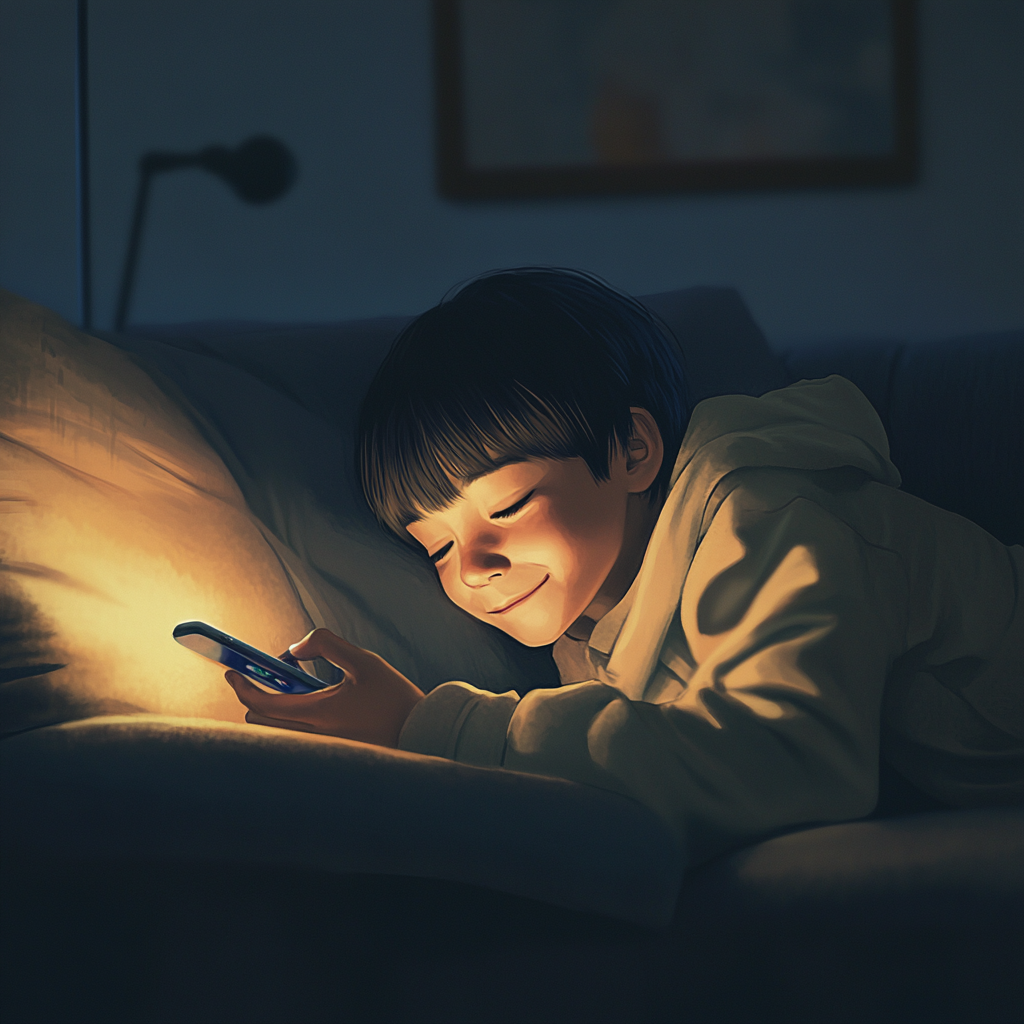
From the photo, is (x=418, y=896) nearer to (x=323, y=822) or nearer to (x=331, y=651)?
(x=323, y=822)

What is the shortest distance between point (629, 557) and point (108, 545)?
382 millimetres

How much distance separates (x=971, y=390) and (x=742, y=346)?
245 millimetres

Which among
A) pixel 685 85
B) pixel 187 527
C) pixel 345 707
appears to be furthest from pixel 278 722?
pixel 685 85

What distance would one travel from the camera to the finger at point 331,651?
57 cm

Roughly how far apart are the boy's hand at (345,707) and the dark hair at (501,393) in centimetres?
17

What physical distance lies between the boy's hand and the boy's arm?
25 millimetres

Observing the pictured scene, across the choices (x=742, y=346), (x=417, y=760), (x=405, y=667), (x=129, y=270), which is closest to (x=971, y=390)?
(x=742, y=346)

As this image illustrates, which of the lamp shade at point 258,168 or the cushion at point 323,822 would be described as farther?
the lamp shade at point 258,168

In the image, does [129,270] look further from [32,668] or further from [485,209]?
[32,668]

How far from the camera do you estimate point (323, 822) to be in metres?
0.39

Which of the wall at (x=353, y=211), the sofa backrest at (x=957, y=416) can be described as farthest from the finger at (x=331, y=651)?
the wall at (x=353, y=211)

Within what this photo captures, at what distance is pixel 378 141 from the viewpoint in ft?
4.77

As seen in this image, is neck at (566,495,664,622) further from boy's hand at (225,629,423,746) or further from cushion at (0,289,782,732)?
boy's hand at (225,629,423,746)

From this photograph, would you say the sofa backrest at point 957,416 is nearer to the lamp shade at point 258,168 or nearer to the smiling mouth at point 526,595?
the smiling mouth at point 526,595
